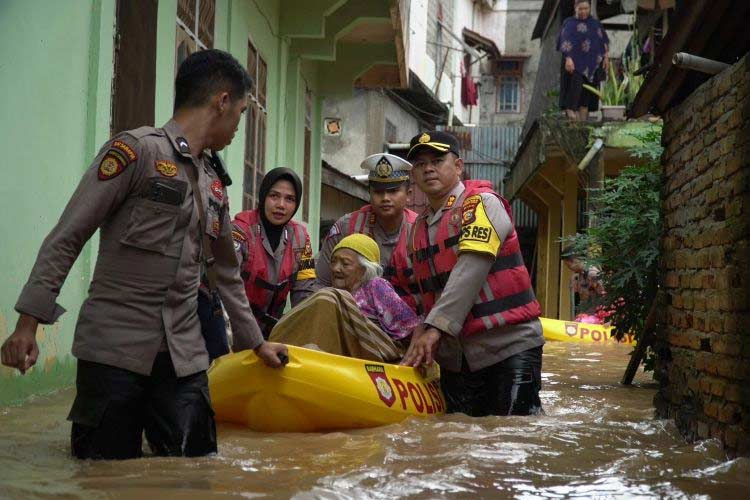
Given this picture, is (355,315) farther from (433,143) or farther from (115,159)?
(115,159)

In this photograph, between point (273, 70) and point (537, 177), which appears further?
point (537, 177)

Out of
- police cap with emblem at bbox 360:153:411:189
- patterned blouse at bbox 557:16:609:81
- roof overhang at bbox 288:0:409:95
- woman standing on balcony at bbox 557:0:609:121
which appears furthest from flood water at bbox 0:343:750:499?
patterned blouse at bbox 557:16:609:81

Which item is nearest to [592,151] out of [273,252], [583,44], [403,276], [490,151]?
[583,44]

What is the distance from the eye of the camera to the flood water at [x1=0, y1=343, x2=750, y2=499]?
382 cm

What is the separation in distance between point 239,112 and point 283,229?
9.89 feet

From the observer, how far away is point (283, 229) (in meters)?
7.17

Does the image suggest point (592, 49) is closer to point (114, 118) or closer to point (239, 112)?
point (114, 118)

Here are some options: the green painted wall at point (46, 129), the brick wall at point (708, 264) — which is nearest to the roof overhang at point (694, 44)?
the brick wall at point (708, 264)

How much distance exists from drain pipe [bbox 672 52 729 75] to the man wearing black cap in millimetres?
1234

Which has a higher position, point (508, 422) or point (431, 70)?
point (431, 70)

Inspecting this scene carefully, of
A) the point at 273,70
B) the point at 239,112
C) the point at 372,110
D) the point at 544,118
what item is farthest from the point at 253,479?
the point at 372,110

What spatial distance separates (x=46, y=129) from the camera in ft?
20.1

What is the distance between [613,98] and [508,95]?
26661mm

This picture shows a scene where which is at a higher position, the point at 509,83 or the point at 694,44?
the point at 509,83
